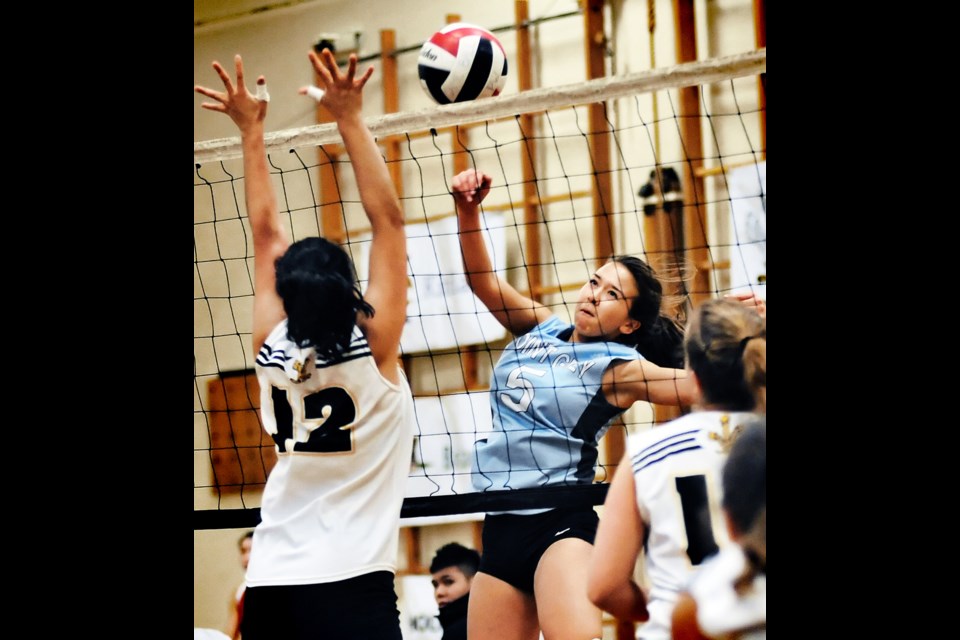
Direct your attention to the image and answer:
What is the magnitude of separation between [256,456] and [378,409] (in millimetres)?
1385

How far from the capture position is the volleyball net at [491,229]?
328 centimetres

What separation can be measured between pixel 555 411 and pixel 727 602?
2.08 ft

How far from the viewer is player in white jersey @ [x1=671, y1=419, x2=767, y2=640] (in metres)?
2.28

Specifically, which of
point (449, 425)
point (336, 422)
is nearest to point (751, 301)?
point (336, 422)

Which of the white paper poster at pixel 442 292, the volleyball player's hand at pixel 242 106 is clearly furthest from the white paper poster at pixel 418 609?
the volleyball player's hand at pixel 242 106

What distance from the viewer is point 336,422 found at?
2645 mm

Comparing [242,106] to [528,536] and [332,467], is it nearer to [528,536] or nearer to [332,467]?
[332,467]

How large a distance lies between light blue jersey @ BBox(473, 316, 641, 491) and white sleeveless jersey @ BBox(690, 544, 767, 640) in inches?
17.2

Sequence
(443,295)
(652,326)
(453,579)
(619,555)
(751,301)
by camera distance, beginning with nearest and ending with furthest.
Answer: (619,555), (751,301), (652,326), (453,579), (443,295)

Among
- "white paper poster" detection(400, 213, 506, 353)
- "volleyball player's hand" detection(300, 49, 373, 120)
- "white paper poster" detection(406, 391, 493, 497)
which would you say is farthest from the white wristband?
"white paper poster" detection(406, 391, 493, 497)
